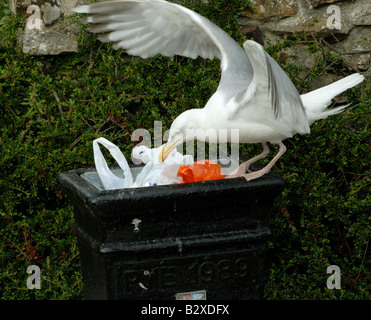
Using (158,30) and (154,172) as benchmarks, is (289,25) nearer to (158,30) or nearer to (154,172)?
(158,30)

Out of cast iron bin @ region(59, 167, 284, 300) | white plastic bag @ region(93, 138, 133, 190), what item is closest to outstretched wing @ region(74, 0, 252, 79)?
Answer: white plastic bag @ region(93, 138, 133, 190)

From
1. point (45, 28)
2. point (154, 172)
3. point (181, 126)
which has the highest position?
point (45, 28)

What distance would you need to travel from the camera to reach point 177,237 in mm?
1935

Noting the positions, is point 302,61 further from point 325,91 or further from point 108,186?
point 108,186

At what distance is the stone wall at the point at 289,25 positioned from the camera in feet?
10.6

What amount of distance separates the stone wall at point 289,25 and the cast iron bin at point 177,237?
1.44m

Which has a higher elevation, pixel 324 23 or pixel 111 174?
pixel 324 23

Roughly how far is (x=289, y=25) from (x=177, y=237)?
1932 millimetres

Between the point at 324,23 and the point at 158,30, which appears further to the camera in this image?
the point at 324,23

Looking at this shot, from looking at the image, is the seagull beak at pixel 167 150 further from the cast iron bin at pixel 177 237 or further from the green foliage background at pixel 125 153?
the green foliage background at pixel 125 153

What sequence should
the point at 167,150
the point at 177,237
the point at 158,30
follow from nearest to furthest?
the point at 177,237 < the point at 167,150 < the point at 158,30

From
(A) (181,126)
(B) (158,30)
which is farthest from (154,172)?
(B) (158,30)

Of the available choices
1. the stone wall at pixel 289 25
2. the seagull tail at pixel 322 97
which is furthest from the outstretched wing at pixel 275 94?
the stone wall at pixel 289 25

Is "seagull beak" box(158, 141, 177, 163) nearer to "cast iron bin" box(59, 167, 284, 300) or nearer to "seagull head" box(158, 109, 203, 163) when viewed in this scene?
"seagull head" box(158, 109, 203, 163)
